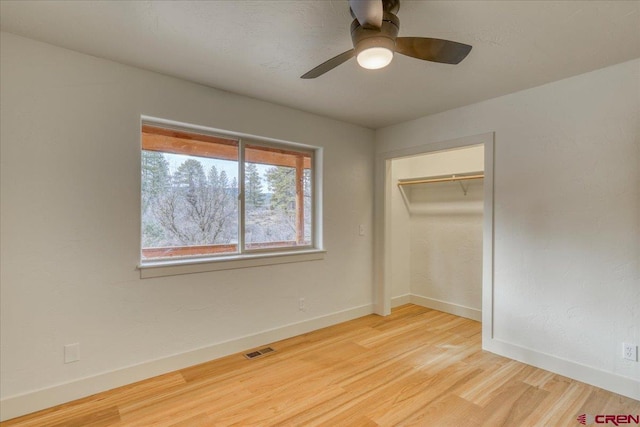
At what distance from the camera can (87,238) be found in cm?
221

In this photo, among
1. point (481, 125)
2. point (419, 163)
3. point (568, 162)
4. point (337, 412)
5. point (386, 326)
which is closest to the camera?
point (337, 412)

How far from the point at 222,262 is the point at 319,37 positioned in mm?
1965

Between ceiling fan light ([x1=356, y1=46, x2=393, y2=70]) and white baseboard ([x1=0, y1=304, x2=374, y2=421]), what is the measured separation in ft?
8.36

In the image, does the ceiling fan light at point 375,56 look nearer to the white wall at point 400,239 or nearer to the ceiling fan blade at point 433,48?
the ceiling fan blade at point 433,48

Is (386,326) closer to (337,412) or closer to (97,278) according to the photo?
(337,412)

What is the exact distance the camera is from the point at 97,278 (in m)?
2.24

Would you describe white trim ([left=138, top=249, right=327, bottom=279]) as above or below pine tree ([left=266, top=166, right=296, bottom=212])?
below

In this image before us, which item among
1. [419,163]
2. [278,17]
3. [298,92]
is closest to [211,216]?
[298,92]

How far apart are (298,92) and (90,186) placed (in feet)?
5.94

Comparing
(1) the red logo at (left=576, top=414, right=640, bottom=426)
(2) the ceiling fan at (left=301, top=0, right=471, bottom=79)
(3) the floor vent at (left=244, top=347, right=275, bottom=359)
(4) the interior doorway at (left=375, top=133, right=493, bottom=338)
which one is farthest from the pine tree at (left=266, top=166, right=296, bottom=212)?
(1) the red logo at (left=576, top=414, right=640, bottom=426)

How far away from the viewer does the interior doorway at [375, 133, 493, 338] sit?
12.6 ft

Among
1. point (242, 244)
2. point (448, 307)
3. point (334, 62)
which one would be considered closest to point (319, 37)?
point (334, 62)

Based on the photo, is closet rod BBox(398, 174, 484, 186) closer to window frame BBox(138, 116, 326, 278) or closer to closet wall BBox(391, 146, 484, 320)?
closet wall BBox(391, 146, 484, 320)

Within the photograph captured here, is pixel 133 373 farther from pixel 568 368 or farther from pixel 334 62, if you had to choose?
pixel 568 368
